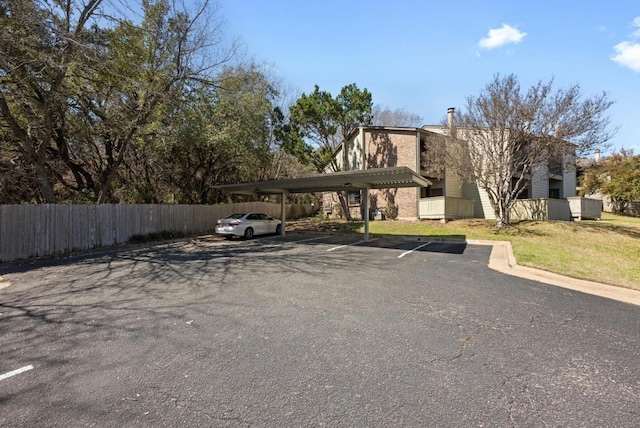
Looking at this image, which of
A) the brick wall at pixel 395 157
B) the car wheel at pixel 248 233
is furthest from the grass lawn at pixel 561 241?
the car wheel at pixel 248 233

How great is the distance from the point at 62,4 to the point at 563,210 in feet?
92.1

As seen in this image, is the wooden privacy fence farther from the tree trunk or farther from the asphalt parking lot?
the asphalt parking lot

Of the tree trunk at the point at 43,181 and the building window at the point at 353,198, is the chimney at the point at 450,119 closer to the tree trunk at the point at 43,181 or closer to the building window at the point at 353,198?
the building window at the point at 353,198

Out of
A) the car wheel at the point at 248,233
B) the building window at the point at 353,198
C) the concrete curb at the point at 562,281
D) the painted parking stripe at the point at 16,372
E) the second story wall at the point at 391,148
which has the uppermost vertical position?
the second story wall at the point at 391,148

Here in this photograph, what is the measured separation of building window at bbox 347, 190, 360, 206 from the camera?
2548 cm

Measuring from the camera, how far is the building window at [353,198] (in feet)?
83.6

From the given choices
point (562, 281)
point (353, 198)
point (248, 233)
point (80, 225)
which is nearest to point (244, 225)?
point (248, 233)

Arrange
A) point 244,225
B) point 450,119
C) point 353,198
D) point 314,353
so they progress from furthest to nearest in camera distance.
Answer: point 353,198 < point 450,119 < point 244,225 < point 314,353

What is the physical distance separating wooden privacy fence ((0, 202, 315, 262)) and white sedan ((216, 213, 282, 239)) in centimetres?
234

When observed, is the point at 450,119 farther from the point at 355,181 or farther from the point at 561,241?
the point at 355,181

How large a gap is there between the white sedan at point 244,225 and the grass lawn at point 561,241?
3956mm

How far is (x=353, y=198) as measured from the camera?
25.8 meters

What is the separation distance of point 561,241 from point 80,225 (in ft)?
66.7

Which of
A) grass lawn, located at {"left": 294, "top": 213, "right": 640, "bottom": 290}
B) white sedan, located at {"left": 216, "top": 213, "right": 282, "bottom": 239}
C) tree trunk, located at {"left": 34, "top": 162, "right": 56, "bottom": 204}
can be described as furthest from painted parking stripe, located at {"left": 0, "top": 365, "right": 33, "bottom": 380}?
white sedan, located at {"left": 216, "top": 213, "right": 282, "bottom": 239}
